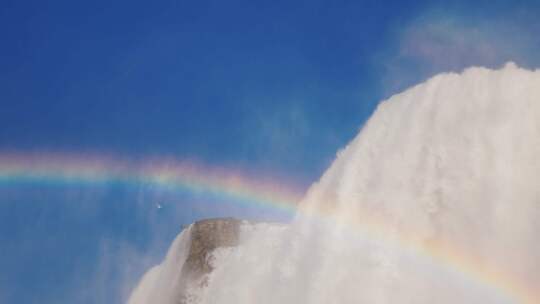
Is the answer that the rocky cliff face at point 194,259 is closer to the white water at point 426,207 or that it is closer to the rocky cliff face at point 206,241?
the rocky cliff face at point 206,241

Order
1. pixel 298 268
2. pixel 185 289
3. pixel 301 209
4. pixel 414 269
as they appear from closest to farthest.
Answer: pixel 414 269 → pixel 298 268 → pixel 301 209 → pixel 185 289

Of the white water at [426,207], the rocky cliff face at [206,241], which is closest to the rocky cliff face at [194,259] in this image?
the rocky cliff face at [206,241]

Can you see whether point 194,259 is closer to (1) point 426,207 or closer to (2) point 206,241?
(2) point 206,241

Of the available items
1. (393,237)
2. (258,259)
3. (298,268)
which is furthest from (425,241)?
(258,259)

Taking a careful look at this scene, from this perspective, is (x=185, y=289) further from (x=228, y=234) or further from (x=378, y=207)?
(x=378, y=207)

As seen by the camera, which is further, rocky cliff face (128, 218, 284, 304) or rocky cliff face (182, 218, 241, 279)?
rocky cliff face (182, 218, 241, 279)

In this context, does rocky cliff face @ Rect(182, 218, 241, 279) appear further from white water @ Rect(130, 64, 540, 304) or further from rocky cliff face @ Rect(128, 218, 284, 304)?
white water @ Rect(130, 64, 540, 304)

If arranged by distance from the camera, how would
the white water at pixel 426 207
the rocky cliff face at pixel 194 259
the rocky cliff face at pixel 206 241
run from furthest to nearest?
the rocky cliff face at pixel 206 241
the rocky cliff face at pixel 194 259
the white water at pixel 426 207

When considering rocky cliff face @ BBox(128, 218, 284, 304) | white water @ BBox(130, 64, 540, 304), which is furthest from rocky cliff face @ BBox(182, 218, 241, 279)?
white water @ BBox(130, 64, 540, 304)
